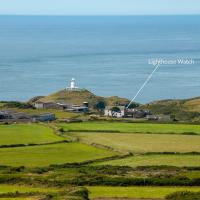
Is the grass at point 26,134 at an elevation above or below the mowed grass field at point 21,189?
above

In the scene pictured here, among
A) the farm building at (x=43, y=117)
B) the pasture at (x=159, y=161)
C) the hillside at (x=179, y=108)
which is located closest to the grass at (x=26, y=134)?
the farm building at (x=43, y=117)

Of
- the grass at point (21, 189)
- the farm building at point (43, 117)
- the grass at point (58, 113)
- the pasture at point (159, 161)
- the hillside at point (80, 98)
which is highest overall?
the hillside at point (80, 98)

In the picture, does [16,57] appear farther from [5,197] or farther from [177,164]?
[5,197]

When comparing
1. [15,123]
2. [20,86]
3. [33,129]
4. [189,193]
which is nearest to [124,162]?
[189,193]

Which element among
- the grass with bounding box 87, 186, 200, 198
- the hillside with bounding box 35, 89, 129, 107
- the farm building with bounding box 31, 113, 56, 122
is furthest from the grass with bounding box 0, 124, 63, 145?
the hillside with bounding box 35, 89, 129, 107

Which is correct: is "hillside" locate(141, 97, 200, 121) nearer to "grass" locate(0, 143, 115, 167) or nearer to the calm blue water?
the calm blue water

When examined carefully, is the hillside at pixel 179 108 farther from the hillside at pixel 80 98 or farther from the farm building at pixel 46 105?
the farm building at pixel 46 105
